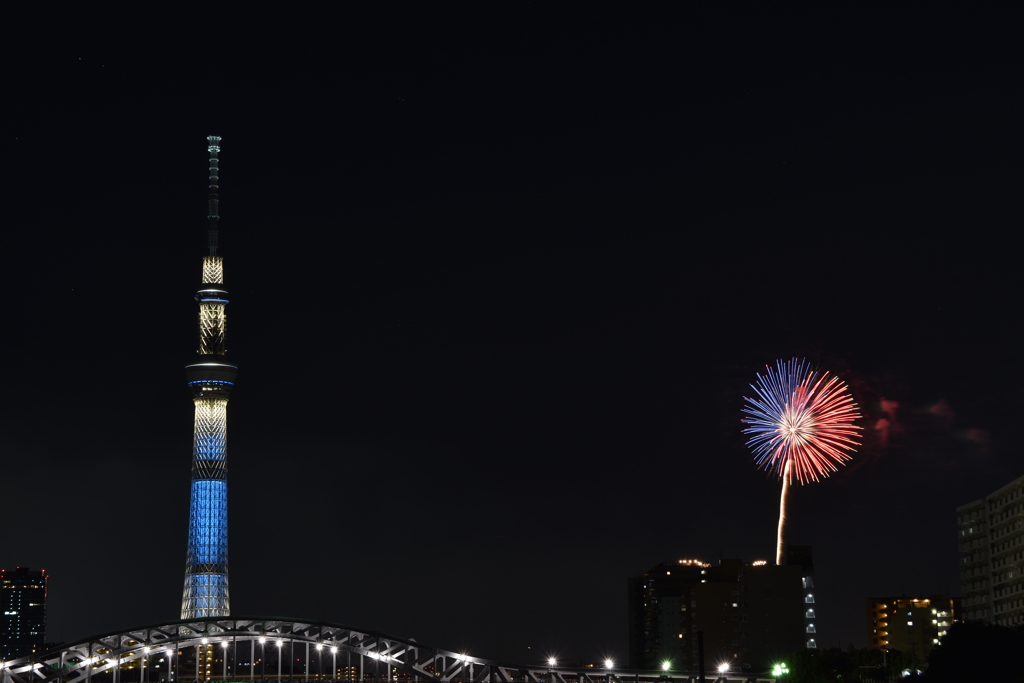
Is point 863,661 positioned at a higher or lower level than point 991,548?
lower

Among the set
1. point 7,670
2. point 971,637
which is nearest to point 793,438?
point 971,637

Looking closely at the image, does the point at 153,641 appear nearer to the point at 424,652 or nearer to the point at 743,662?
the point at 424,652

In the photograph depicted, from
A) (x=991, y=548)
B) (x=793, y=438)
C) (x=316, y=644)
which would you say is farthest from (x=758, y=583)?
(x=793, y=438)

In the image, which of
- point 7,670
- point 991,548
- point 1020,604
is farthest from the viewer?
point 991,548

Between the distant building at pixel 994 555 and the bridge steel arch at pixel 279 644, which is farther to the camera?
the distant building at pixel 994 555

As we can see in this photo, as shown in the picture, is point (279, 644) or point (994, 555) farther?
point (994, 555)

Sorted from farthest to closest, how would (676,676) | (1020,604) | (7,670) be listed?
(1020,604) → (676,676) → (7,670)

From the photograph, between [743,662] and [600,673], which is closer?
[600,673]

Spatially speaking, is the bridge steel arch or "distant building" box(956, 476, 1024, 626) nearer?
the bridge steel arch
